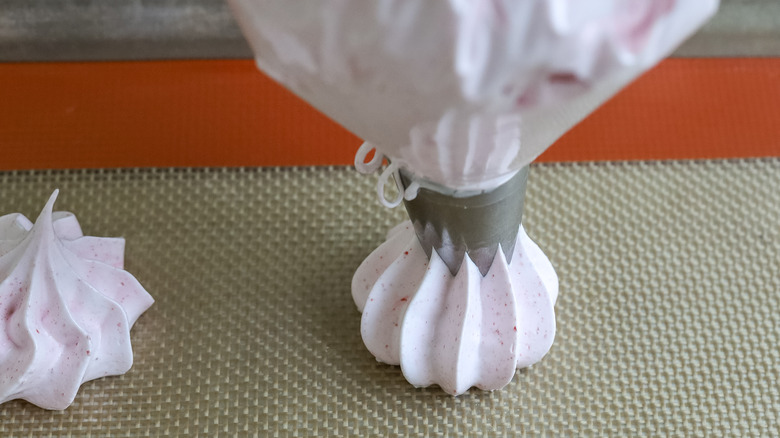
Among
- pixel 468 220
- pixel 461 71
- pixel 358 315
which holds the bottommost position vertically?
pixel 358 315

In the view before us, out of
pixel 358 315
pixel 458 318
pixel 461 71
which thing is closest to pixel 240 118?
pixel 358 315

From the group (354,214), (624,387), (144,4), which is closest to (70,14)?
(144,4)

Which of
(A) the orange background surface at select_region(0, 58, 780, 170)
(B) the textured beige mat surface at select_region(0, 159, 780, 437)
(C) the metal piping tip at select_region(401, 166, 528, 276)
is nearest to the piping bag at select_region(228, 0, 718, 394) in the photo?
(C) the metal piping tip at select_region(401, 166, 528, 276)

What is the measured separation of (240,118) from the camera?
3.48 feet

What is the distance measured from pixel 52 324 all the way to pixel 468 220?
39 cm

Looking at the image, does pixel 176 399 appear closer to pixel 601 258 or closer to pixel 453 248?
pixel 453 248

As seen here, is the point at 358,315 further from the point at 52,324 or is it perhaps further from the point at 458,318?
the point at 52,324

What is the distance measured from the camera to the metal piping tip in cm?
68

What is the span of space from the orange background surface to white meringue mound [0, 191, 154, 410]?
207mm

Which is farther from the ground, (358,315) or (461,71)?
(461,71)

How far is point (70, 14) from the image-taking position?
118 centimetres

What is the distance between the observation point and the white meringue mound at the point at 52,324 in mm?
780

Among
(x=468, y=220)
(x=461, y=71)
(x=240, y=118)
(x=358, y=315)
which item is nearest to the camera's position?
(x=461, y=71)

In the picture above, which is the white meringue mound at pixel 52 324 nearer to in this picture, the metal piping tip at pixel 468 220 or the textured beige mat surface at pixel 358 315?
the textured beige mat surface at pixel 358 315
